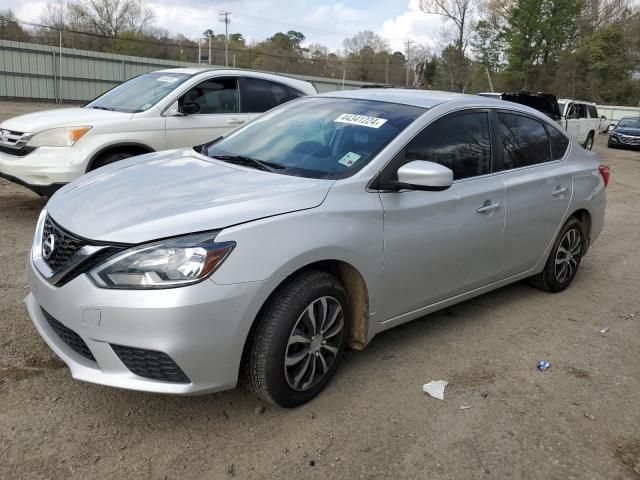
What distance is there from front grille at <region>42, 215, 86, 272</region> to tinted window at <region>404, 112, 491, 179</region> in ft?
6.16

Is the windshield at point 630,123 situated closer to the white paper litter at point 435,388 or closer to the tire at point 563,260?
the tire at point 563,260

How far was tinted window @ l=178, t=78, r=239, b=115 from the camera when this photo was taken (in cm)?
677

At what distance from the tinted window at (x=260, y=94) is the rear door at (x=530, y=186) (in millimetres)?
3818

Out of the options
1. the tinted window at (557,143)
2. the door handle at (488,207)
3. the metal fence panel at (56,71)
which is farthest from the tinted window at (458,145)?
the metal fence panel at (56,71)

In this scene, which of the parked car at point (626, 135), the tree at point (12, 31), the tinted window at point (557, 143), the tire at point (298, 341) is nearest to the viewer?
the tire at point (298, 341)

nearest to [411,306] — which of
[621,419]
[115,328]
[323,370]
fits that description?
[323,370]

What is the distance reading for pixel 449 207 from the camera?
3.56 metres

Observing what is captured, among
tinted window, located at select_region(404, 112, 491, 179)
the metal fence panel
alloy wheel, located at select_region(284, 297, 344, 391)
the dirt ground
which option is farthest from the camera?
the metal fence panel

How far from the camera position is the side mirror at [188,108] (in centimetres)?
658

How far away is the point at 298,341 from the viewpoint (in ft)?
9.40

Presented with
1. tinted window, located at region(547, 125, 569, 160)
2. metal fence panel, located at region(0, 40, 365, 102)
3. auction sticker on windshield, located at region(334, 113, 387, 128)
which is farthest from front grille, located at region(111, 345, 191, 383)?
metal fence panel, located at region(0, 40, 365, 102)

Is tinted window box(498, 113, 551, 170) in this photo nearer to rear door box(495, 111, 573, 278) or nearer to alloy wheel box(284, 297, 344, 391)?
rear door box(495, 111, 573, 278)

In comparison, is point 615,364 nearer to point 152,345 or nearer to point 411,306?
point 411,306

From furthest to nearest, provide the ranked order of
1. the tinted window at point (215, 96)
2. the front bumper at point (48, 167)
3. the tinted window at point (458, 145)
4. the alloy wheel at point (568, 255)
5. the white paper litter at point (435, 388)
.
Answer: the tinted window at point (215, 96) → the front bumper at point (48, 167) → the alloy wheel at point (568, 255) → the tinted window at point (458, 145) → the white paper litter at point (435, 388)
